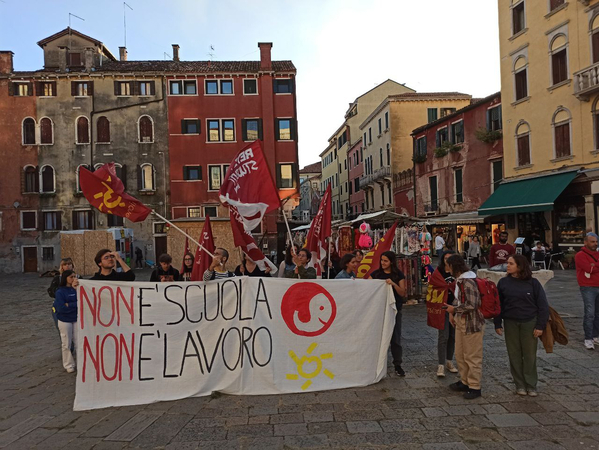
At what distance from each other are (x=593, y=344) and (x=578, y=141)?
53.1 ft

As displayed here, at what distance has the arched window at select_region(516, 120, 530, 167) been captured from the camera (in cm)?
2356

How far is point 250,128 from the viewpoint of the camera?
3291 centimetres

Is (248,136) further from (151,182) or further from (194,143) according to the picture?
(151,182)

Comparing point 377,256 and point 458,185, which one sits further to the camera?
point 458,185

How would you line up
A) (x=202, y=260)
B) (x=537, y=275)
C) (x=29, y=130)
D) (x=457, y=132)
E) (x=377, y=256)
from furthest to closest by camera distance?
(x=29, y=130) → (x=457, y=132) → (x=202, y=260) → (x=537, y=275) → (x=377, y=256)

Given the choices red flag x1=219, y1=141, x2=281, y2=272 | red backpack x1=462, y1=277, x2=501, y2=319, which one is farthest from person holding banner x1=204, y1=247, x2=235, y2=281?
red backpack x1=462, y1=277, x2=501, y2=319

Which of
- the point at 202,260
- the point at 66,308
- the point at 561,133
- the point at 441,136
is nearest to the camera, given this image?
the point at 66,308

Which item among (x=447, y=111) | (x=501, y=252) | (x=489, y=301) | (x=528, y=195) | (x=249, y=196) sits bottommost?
(x=489, y=301)

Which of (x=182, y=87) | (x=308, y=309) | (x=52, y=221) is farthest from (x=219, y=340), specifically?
(x=52, y=221)

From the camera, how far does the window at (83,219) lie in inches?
1275

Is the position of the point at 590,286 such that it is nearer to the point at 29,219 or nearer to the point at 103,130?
the point at 103,130

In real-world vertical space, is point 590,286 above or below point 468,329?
above

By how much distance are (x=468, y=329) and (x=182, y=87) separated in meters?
31.6

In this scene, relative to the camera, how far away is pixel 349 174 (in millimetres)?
60594
